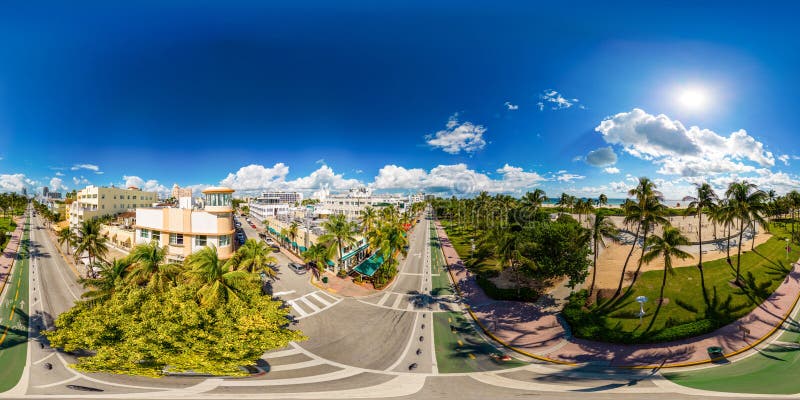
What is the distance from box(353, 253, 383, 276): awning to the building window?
80.5 feet

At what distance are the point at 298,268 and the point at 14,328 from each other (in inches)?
1160

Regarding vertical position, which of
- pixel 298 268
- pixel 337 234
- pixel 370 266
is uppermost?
pixel 337 234

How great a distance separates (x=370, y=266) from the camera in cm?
4622

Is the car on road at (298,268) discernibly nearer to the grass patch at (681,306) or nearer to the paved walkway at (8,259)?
the grass patch at (681,306)

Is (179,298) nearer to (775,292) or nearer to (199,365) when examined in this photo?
(199,365)

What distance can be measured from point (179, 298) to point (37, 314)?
2943cm

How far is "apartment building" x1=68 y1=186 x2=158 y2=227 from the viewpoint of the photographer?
72.6m

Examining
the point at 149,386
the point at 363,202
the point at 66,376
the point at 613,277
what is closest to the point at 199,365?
the point at 149,386

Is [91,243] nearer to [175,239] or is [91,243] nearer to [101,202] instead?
[175,239]

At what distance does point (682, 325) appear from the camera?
2611 centimetres

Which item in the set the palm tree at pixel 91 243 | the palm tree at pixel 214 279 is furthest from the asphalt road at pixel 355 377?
the palm tree at pixel 91 243

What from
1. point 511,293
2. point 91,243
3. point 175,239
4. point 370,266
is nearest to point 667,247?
point 511,293

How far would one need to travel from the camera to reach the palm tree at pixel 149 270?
2470cm

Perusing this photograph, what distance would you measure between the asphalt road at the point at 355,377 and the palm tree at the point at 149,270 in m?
6.77
